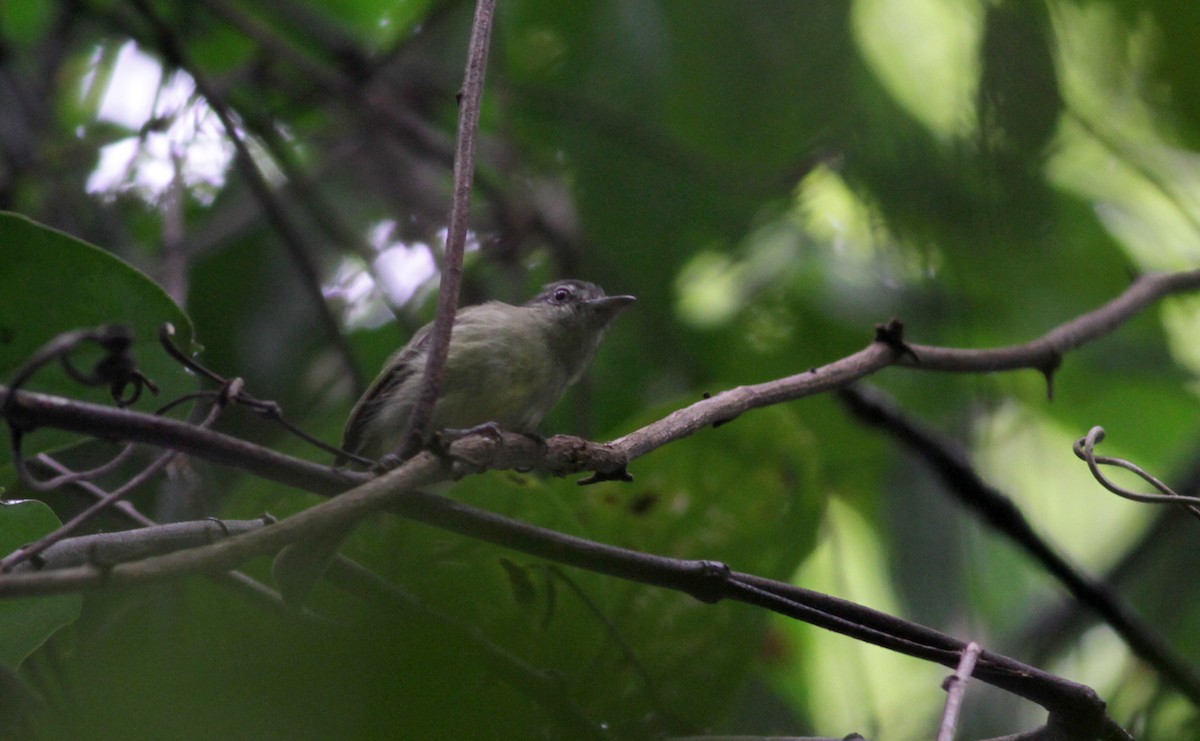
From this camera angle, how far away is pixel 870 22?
11.3ft

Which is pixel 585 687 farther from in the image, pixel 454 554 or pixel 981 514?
pixel 981 514

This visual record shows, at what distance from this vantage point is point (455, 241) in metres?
1.58

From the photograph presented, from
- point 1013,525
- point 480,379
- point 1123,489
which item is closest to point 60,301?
point 480,379

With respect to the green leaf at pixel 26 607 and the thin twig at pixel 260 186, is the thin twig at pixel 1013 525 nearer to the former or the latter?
the thin twig at pixel 260 186

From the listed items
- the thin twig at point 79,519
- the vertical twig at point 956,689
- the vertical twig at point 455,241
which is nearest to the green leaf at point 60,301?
the thin twig at point 79,519

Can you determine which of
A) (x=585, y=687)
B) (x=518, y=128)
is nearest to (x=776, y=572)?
(x=585, y=687)

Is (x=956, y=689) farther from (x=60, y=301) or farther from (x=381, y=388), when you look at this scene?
(x=381, y=388)

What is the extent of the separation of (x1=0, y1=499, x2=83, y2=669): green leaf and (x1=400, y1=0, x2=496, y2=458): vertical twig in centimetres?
62

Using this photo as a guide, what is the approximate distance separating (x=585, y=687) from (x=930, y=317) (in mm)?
2131

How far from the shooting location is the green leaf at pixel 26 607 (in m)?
1.69

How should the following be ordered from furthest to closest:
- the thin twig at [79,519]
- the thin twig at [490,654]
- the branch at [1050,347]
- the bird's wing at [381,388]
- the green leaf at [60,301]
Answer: the bird's wing at [381,388]
the branch at [1050,347]
the thin twig at [490,654]
the green leaf at [60,301]
the thin twig at [79,519]

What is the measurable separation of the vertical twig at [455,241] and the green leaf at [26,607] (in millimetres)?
619

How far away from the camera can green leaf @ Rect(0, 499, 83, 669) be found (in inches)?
66.7

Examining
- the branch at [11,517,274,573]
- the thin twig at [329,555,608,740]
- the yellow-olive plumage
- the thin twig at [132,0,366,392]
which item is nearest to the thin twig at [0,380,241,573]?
the branch at [11,517,274,573]
